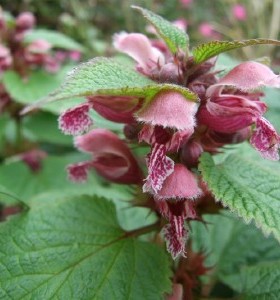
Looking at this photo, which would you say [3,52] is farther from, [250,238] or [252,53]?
[252,53]

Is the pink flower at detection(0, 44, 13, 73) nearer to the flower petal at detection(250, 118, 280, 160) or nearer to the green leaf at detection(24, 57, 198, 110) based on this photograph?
the green leaf at detection(24, 57, 198, 110)

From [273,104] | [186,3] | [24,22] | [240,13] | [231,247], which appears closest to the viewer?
[231,247]

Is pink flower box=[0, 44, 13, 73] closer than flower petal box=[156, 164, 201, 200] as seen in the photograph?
No

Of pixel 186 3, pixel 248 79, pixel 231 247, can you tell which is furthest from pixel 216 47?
pixel 186 3

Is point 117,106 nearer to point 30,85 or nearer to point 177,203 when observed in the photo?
point 177,203

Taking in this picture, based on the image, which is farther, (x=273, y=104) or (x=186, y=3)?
(x=186, y=3)

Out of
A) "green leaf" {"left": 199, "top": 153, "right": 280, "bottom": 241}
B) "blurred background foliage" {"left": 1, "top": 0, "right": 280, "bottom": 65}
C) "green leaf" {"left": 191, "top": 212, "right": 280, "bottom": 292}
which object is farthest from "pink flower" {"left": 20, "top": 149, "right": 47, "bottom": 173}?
"blurred background foliage" {"left": 1, "top": 0, "right": 280, "bottom": 65}

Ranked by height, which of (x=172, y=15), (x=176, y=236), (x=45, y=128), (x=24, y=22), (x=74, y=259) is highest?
(x=176, y=236)

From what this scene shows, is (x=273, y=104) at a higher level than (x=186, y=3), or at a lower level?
higher
